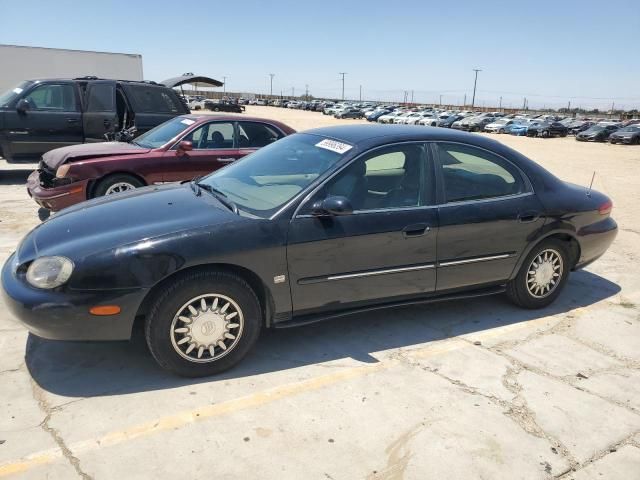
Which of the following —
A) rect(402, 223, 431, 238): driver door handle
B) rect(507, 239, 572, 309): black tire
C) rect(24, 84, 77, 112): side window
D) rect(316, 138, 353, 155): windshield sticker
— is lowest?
rect(507, 239, 572, 309): black tire

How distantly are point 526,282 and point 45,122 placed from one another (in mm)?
8804

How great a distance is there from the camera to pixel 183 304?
3.05 meters

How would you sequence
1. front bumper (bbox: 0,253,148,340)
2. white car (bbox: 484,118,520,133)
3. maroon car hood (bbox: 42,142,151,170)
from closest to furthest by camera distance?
front bumper (bbox: 0,253,148,340) < maroon car hood (bbox: 42,142,151,170) < white car (bbox: 484,118,520,133)

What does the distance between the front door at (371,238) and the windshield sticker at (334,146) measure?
5.9 inches

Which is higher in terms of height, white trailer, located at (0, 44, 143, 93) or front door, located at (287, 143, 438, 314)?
white trailer, located at (0, 44, 143, 93)

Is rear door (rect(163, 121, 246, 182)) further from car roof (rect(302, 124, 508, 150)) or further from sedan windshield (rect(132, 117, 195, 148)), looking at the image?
car roof (rect(302, 124, 508, 150))

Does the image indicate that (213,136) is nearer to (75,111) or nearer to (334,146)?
(334,146)

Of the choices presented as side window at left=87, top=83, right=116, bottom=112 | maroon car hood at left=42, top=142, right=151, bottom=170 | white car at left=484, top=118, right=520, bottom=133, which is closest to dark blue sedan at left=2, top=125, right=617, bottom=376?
maroon car hood at left=42, top=142, right=151, bottom=170

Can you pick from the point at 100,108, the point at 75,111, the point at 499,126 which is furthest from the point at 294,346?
the point at 499,126

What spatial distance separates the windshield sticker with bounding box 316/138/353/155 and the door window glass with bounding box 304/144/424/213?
0.15 meters

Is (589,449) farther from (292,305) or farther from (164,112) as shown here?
(164,112)

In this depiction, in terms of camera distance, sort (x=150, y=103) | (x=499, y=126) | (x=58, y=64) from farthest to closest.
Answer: (x=499, y=126) → (x=58, y=64) → (x=150, y=103)

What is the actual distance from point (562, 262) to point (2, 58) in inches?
890

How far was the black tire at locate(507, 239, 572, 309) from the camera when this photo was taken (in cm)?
430
